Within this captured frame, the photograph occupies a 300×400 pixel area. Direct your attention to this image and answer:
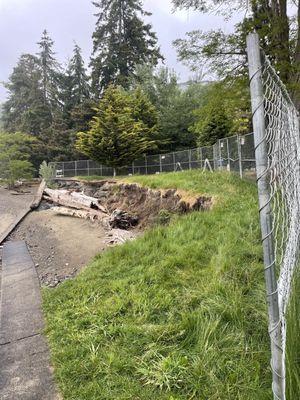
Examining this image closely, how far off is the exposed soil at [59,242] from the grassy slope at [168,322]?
99 cm

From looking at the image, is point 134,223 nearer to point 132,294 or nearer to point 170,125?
point 132,294

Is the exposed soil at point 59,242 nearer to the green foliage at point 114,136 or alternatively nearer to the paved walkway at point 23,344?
the paved walkway at point 23,344

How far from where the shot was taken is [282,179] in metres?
1.68

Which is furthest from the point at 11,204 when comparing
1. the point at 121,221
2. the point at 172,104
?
the point at 172,104

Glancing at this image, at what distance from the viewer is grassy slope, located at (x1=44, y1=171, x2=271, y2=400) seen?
2.01 metres

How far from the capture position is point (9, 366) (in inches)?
95.2

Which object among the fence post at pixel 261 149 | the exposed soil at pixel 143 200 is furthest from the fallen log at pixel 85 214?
the fence post at pixel 261 149

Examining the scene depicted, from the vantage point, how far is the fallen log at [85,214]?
8.98 metres

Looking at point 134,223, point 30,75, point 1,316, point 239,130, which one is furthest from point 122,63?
point 1,316

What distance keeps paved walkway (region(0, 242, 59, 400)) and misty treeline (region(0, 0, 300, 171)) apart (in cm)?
653

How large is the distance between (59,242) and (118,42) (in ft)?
88.4

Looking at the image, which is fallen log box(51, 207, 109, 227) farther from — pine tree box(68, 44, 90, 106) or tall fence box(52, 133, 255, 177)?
pine tree box(68, 44, 90, 106)

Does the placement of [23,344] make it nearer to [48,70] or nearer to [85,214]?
[85,214]

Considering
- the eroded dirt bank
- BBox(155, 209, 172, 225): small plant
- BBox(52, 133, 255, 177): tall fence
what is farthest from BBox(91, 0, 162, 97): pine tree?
BBox(155, 209, 172, 225): small plant
